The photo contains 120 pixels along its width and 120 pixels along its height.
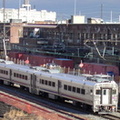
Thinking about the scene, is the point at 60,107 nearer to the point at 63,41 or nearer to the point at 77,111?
the point at 77,111

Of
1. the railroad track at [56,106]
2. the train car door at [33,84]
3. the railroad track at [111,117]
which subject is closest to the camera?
the railroad track at [111,117]

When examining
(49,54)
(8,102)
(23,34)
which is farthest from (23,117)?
(23,34)

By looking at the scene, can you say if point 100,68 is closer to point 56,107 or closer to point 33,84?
point 33,84

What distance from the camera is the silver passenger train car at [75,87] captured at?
24891 mm

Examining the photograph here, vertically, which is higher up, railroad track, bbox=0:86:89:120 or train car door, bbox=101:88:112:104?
train car door, bbox=101:88:112:104

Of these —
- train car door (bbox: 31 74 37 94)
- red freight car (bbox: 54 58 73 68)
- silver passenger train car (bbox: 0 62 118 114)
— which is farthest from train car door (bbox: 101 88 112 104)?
red freight car (bbox: 54 58 73 68)

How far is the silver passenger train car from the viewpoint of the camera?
2489 cm

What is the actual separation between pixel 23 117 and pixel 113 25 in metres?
25.2

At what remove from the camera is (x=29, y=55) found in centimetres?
5578

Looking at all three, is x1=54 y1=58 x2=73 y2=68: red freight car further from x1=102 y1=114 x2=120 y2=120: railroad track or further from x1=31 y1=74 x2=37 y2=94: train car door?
x1=102 y1=114 x2=120 y2=120: railroad track

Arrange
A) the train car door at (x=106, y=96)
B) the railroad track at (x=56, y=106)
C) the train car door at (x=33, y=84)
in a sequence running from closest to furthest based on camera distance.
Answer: the railroad track at (x=56, y=106)
the train car door at (x=106, y=96)
the train car door at (x=33, y=84)

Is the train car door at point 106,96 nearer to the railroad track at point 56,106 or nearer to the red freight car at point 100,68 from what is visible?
the railroad track at point 56,106

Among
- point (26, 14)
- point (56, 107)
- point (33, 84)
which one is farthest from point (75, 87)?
point (26, 14)

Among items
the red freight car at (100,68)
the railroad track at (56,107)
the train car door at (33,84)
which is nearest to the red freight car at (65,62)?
the red freight car at (100,68)
